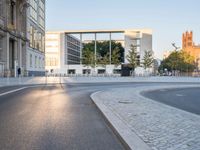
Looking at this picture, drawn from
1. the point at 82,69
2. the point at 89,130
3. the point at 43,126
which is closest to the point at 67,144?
the point at 89,130

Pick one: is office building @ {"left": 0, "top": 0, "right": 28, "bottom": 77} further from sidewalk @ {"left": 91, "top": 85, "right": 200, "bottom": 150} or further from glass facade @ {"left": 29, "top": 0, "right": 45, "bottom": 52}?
sidewalk @ {"left": 91, "top": 85, "right": 200, "bottom": 150}

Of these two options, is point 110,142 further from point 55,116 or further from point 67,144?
point 55,116

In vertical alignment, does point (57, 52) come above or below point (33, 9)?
below

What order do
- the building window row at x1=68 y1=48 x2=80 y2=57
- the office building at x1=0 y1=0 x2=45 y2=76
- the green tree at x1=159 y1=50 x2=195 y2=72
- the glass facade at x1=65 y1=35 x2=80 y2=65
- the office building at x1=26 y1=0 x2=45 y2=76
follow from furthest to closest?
the building window row at x1=68 y1=48 x2=80 y2=57 < the glass facade at x1=65 y1=35 x2=80 y2=65 < the green tree at x1=159 y1=50 x2=195 y2=72 < the office building at x1=26 y1=0 x2=45 y2=76 < the office building at x1=0 y1=0 x2=45 y2=76

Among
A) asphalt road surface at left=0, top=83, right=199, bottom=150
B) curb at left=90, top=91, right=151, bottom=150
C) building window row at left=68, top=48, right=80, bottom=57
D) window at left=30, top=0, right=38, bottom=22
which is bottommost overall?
asphalt road surface at left=0, top=83, right=199, bottom=150

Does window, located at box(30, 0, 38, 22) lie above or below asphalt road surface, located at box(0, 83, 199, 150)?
above

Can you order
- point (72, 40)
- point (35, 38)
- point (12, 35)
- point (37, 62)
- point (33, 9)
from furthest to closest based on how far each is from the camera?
point (72, 40) < point (37, 62) < point (35, 38) < point (33, 9) < point (12, 35)

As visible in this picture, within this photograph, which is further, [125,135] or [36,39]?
[36,39]

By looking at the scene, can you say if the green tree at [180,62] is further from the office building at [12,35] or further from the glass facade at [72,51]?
the office building at [12,35]

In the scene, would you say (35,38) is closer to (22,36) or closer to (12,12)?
(22,36)

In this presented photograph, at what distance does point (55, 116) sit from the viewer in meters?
11.3

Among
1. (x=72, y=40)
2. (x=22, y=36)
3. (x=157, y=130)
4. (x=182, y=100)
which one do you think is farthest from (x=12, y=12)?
(x=72, y=40)

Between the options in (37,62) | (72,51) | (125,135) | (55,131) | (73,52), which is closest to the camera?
(125,135)

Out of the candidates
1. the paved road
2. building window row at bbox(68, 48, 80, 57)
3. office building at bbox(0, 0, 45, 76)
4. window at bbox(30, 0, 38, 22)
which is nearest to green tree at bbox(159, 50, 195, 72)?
office building at bbox(0, 0, 45, 76)
